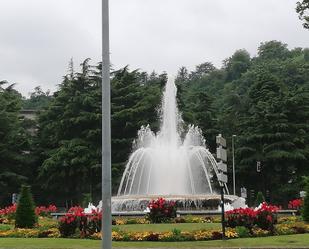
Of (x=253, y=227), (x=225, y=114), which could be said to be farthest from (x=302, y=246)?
(x=225, y=114)

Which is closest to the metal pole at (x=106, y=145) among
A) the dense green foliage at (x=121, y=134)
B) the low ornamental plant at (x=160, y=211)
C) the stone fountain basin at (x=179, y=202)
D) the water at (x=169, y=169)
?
the low ornamental plant at (x=160, y=211)

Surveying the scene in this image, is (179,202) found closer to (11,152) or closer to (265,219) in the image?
(265,219)

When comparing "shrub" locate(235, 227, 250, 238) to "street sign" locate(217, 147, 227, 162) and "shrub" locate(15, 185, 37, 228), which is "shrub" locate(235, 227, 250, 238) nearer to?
"street sign" locate(217, 147, 227, 162)

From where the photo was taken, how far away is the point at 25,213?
78.2 ft

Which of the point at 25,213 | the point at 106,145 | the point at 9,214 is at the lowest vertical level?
the point at 9,214

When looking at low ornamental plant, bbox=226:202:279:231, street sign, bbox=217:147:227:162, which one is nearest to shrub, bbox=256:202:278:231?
low ornamental plant, bbox=226:202:279:231

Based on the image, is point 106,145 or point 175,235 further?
point 175,235

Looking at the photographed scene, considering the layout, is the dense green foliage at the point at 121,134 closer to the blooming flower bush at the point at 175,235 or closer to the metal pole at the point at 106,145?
the blooming flower bush at the point at 175,235

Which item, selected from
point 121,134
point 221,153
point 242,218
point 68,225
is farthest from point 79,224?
point 121,134

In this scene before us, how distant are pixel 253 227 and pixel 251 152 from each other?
127 ft

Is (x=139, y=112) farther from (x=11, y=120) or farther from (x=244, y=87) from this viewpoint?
(x=244, y=87)

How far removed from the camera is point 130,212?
26.4 metres

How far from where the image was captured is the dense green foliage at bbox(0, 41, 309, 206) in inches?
2186

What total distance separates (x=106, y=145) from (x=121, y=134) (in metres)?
48.8
